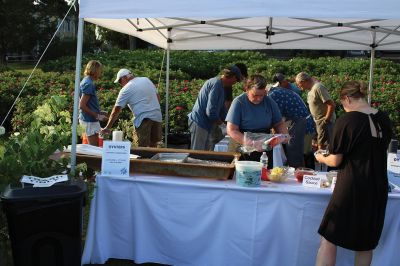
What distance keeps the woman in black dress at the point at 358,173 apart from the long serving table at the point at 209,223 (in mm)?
271

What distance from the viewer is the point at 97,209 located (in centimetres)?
342

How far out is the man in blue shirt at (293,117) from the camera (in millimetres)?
A: 5184

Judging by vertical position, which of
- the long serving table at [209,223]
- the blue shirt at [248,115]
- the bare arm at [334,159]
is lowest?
the long serving table at [209,223]

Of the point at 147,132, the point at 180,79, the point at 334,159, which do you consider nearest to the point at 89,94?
the point at 147,132

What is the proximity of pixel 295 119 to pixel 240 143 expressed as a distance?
1702 millimetres

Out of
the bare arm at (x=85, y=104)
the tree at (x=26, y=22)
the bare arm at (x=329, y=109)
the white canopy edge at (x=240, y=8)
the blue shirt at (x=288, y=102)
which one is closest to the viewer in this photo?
the white canopy edge at (x=240, y=8)

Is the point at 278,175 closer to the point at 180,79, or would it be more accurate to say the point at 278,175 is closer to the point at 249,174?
the point at 249,174

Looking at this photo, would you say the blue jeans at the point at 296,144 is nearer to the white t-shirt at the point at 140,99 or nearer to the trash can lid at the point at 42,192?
the white t-shirt at the point at 140,99

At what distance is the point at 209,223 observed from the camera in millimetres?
3254

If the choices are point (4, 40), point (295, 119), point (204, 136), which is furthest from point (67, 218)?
point (4, 40)

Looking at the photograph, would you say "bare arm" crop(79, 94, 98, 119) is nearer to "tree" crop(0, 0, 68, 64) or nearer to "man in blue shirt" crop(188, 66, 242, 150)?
"man in blue shirt" crop(188, 66, 242, 150)

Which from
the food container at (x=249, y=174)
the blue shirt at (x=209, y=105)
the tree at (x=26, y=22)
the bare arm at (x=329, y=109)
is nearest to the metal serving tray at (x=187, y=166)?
the food container at (x=249, y=174)

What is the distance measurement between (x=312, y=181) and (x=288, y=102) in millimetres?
2072

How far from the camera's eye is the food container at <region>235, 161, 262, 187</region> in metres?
3.17
